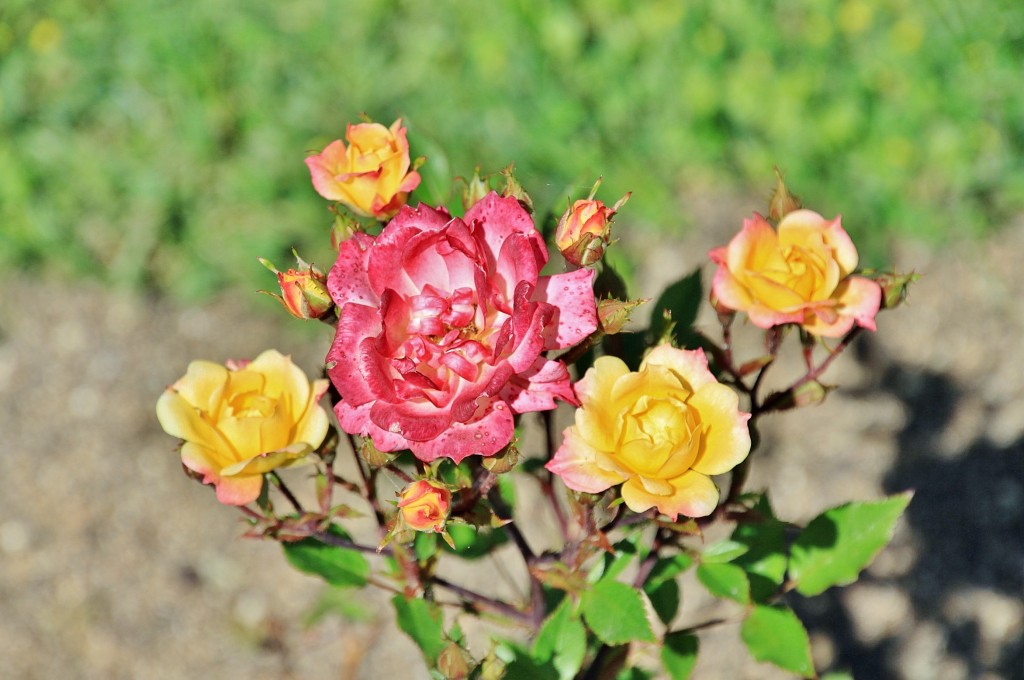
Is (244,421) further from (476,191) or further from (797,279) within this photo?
(797,279)

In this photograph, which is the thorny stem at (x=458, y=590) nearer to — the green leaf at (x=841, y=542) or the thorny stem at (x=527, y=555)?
the thorny stem at (x=527, y=555)

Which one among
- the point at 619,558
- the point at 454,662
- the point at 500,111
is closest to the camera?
the point at 454,662

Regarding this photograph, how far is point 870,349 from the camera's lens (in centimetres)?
207

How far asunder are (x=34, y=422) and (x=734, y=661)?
1.48 m

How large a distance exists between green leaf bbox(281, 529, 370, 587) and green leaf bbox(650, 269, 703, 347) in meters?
0.39

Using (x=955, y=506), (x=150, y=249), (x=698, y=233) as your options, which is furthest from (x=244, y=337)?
(x=955, y=506)

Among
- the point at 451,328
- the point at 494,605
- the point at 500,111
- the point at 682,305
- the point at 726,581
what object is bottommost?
the point at 500,111

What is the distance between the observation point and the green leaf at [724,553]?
3.25 ft

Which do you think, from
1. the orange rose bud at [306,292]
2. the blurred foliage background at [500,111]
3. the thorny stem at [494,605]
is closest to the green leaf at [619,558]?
the thorny stem at [494,605]

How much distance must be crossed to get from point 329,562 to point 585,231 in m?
0.46

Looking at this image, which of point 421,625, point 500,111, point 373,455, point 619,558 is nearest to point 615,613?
point 619,558

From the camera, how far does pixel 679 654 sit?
105 cm

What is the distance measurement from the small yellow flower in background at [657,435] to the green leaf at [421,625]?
27 cm

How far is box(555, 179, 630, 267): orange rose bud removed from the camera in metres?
0.77
